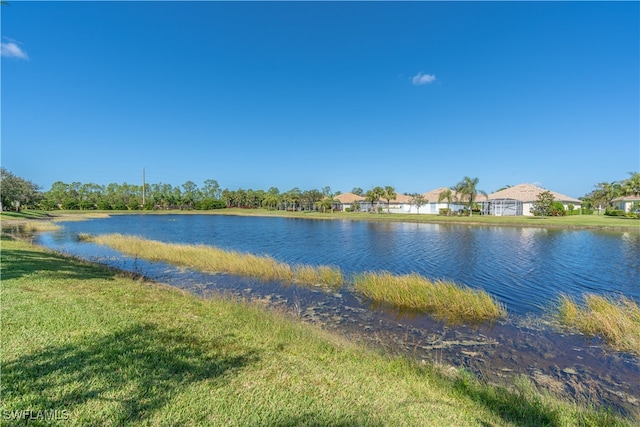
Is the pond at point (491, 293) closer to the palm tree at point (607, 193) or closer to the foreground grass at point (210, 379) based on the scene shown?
the foreground grass at point (210, 379)

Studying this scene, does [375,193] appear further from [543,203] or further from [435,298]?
[435,298]

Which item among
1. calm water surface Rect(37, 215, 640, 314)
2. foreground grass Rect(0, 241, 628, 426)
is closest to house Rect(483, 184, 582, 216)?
calm water surface Rect(37, 215, 640, 314)

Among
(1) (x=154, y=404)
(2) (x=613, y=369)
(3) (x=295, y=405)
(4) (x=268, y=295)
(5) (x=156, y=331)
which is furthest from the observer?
(4) (x=268, y=295)

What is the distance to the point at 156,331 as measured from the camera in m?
5.53

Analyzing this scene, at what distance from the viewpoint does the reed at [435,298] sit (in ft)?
32.3

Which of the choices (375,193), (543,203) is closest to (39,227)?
(375,193)

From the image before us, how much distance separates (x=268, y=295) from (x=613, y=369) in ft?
33.4

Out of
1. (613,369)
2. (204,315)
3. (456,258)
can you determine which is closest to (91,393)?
(204,315)

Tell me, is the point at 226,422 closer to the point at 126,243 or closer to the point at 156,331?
the point at 156,331

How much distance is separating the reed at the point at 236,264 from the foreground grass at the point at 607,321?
8172 millimetres

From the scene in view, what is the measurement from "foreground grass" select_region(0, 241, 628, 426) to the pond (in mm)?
1609

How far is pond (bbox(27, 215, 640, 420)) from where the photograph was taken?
261 inches

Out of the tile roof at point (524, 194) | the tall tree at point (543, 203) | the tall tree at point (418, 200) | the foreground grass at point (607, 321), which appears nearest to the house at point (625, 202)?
the tile roof at point (524, 194)

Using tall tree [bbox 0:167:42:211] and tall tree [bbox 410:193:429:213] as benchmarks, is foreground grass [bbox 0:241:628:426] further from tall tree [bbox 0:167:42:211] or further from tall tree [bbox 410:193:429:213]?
tall tree [bbox 410:193:429:213]
